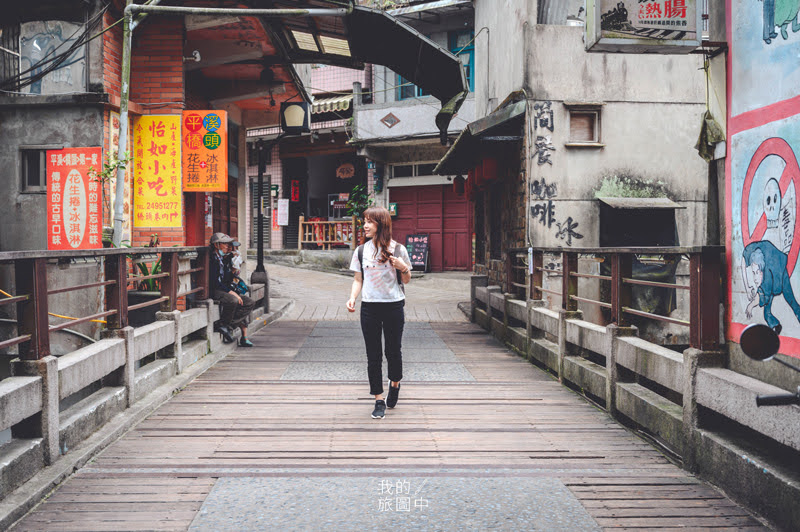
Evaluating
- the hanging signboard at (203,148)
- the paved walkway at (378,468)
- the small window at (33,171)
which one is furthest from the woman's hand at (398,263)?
the small window at (33,171)

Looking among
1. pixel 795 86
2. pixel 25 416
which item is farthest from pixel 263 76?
pixel 795 86

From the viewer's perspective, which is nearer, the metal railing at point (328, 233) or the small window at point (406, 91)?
the small window at point (406, 91)

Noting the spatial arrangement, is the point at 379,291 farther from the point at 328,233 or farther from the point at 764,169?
the point at 328,233

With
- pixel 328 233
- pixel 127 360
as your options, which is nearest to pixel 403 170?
pixel 328 233

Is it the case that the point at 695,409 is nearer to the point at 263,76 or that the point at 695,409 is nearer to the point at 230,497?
the point at 230,497

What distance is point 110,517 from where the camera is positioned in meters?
3.65

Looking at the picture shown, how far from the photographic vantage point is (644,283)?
554 centimetres

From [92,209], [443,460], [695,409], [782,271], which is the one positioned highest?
[92,209]

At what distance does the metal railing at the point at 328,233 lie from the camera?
930 inches

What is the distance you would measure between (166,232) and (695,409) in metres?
8.13

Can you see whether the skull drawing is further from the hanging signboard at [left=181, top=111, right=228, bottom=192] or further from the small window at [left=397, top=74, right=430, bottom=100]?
the small window at [left=397, top=74, right=430, bottom=100]

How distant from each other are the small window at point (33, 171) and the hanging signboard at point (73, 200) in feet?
0.99

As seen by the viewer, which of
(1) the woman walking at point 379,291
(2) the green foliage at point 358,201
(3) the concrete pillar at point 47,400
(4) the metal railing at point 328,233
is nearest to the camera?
(3) the concrete pillar at point 47,400

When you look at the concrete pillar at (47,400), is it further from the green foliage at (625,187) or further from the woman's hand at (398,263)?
the green foliage at (625,187)
